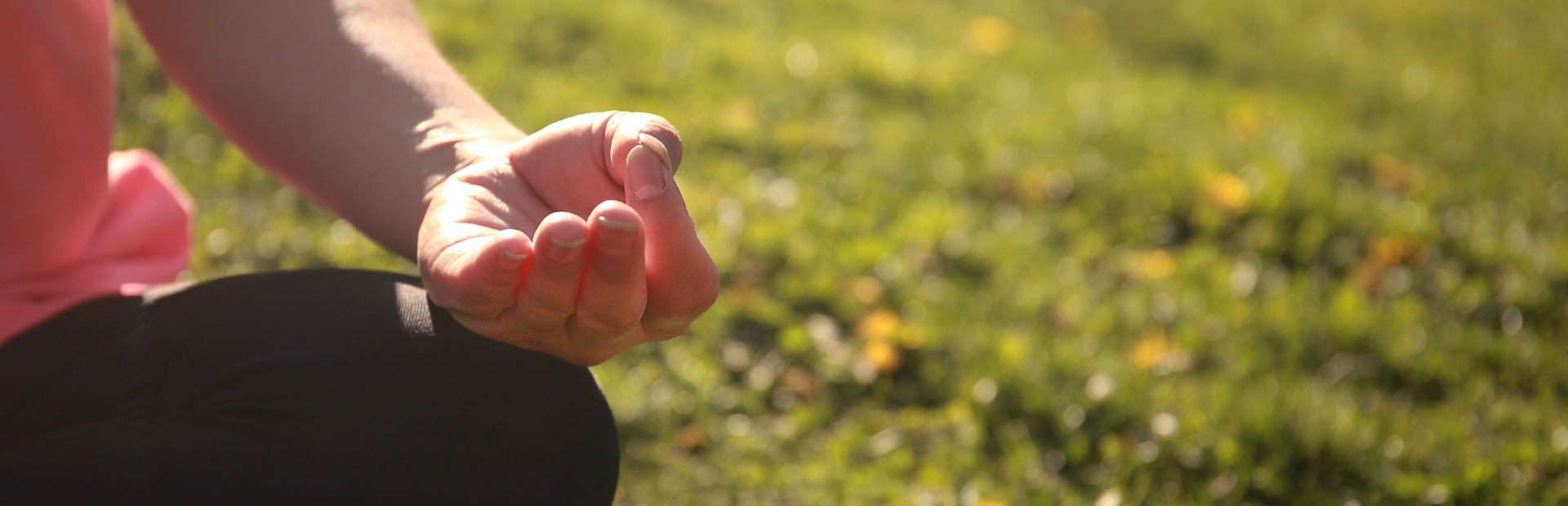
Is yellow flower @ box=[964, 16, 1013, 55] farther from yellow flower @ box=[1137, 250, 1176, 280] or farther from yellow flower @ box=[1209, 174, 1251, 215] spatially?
yellow flower @ box=[1137, 250, 1176, 280]

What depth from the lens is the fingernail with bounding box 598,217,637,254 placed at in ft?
2.42

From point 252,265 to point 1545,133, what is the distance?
12.6ft

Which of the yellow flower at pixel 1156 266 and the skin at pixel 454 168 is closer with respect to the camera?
the skin at pixel 454 168

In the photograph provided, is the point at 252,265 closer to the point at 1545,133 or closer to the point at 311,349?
→ the point at 311,349

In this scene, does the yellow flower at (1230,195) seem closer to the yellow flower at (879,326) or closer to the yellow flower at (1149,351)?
the yellow flower at (1149,351)

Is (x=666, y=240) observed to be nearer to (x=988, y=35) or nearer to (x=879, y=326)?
(x=879, y=326)

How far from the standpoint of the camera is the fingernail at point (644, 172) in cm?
81

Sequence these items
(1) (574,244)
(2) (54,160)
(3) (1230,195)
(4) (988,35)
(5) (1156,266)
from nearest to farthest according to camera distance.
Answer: (1) (574,244) → (2) (54,160) → (5) (1156,266) → (3) (1230,195) → (4) (988,35)

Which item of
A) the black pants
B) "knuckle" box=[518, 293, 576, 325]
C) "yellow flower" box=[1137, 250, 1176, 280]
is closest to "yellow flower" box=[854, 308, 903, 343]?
"yellow flower" box=[1137, 250, 1176, 280]

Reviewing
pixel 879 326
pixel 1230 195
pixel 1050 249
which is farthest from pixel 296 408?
pixel 1230 195

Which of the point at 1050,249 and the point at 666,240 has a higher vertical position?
the point at 666,240

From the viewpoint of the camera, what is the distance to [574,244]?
738 mm

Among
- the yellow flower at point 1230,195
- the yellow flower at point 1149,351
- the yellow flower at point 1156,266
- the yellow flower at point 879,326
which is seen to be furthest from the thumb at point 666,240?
the yellow flower at point 1230,195

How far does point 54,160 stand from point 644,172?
2.31 ft
